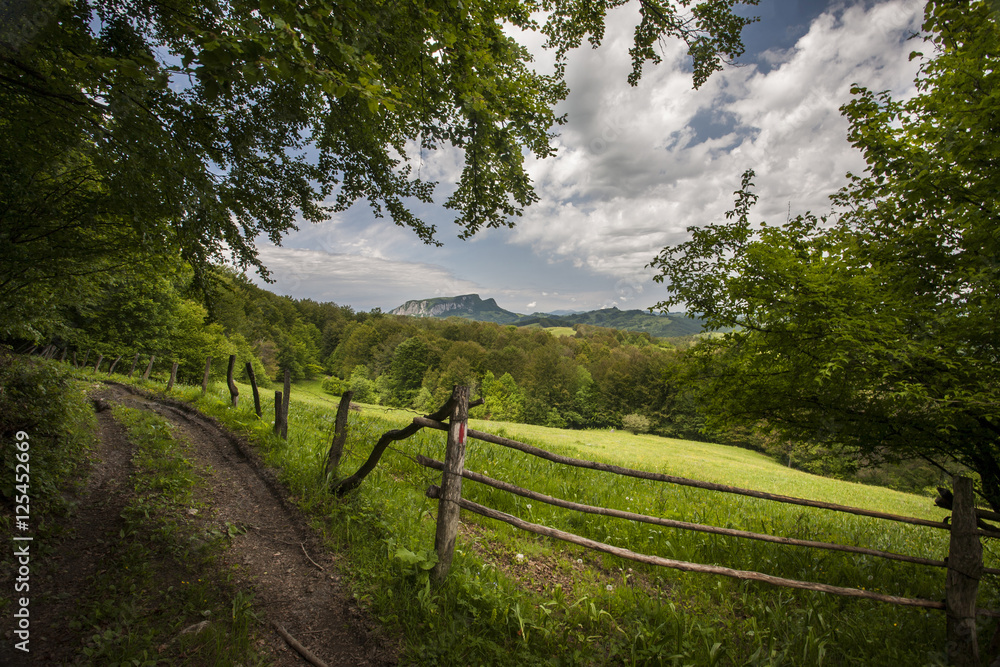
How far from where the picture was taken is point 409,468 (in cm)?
661

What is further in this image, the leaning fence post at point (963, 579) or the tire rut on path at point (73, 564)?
the leaning fence post at point (963, 579)

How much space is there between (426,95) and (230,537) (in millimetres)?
6723

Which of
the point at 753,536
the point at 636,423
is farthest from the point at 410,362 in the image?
the point at 753,536

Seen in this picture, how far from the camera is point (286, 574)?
3955 millimetres

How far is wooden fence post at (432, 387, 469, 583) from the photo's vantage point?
12.2ft

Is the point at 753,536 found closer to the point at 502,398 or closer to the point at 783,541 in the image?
the point at 783,541

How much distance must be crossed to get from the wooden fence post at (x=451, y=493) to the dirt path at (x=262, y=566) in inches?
31.3

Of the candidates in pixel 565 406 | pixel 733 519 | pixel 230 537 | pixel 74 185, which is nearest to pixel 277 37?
pixel 230 537

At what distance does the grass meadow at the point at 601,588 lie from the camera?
10.4 feet

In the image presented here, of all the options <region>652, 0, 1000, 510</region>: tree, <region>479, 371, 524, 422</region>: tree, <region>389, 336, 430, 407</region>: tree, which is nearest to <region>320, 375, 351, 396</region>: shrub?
<region>389, 336, 430, 407</region>: tree

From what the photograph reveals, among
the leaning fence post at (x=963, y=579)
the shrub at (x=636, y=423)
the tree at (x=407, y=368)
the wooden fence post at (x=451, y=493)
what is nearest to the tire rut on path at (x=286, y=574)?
the wooden fence post at (x=451, y=493)

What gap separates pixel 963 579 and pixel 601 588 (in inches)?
127

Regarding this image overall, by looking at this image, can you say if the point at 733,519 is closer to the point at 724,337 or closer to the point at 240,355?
the point at 724,337

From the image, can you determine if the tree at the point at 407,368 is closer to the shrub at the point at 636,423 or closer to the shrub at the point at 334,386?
the shrub at the point at 334,386
